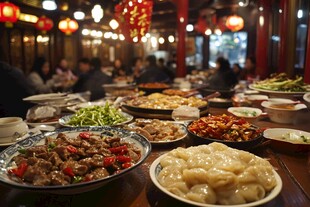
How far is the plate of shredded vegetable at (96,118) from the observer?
121 inches

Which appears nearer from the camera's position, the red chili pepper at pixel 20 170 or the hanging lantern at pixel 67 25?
the red chili pepper at pixel 20 170

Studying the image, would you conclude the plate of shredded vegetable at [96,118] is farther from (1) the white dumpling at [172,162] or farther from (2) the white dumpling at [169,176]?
(2) the white dumpling at [169,176]

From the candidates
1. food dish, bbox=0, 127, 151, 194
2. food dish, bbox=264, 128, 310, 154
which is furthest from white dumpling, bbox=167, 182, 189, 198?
food dish, bbox=264, 128, 310, 154

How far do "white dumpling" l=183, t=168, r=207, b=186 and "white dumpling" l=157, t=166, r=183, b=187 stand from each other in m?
0.05

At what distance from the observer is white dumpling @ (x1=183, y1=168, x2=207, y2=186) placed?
1.51 meters

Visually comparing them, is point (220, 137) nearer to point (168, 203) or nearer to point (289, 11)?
point (168, 203)

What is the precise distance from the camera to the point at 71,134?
237 cm

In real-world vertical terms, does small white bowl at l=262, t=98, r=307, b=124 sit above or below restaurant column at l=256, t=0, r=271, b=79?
below

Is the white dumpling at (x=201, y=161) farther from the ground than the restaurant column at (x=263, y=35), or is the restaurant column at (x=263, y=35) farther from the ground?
the restaurant column at (x=263, y=35)

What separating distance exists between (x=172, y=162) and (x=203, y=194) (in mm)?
355

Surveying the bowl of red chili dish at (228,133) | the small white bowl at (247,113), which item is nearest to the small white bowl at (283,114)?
the small white bowl at (247,113)

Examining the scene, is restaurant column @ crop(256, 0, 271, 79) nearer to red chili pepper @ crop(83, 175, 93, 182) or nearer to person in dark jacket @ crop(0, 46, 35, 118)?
person in dark jacket @ crop(0, 46, 35, 118)

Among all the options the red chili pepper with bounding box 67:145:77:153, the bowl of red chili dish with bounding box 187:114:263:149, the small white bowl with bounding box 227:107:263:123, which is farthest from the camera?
the small white bowl with bounding box 227:107:263:123

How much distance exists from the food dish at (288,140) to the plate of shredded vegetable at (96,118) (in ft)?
4.96
